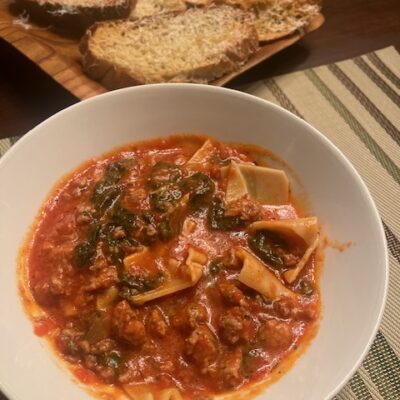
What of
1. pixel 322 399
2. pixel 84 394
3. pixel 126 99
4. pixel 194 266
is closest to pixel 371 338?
pixel 322 399

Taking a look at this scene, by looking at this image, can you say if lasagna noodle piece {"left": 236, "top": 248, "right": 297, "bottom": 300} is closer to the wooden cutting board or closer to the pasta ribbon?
the pasta ribbon

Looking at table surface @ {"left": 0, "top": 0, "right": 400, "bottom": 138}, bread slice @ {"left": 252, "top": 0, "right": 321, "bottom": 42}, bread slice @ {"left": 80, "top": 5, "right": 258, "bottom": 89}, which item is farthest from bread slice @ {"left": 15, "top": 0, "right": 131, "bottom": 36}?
bread slice @ {"left": 252, "top": 0, "right": 321, "bottom": 42}

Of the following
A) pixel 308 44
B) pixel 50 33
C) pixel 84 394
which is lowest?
pixel 308 44

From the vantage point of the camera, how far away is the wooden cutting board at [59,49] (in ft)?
13.9

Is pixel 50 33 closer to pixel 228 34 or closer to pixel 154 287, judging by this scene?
pixel 228 34

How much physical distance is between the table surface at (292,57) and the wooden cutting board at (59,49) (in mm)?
173

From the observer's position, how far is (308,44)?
542 centimetres

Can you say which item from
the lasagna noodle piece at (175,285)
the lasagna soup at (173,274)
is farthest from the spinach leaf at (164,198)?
the lasagna noodle piece at (175,285)

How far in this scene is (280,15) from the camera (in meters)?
5.25

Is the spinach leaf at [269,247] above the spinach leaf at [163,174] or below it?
below

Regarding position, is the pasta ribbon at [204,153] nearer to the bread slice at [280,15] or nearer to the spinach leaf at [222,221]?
the spinach leaf at [222,221]

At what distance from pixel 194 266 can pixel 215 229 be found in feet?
1.14

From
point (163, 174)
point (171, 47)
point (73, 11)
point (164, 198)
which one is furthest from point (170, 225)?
point (73, 11)

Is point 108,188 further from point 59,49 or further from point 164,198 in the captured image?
point 59,49
